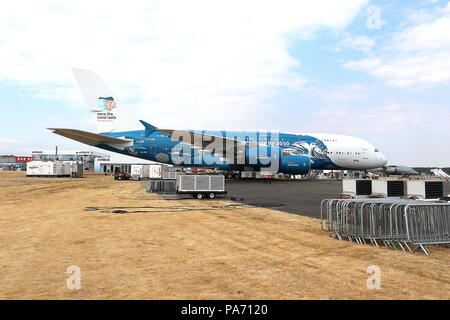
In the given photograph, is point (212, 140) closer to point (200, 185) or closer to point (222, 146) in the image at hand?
point (222, 146)

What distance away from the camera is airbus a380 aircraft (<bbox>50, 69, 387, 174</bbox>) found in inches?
1174

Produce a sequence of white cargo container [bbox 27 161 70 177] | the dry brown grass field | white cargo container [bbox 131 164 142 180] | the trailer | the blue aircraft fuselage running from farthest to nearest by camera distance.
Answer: white cargo container [bbox 27 161 70 177] < white cargo container [bbox 131 164 142 180] < the blue aircraft fuselage < the trailer < the dry brown grass field

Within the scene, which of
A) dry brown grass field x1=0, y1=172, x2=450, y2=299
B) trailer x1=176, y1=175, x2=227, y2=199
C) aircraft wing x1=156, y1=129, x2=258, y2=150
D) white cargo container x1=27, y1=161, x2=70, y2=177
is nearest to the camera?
dry brown grass field x1=0, y1=172, x2=450, y2=299

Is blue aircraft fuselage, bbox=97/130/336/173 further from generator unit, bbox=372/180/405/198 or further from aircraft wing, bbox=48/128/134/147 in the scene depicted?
generator unit, bbox=372/180/405/198

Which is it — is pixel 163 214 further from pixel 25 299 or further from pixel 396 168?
pixel 396 168

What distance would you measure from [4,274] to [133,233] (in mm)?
3398

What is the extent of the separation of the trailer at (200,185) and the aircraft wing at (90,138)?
15865mm

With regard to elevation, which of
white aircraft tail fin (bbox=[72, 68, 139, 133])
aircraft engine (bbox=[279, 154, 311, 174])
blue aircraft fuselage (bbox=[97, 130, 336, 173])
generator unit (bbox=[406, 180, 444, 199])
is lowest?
generator unit (bbox=[406, 180, 444, 199])

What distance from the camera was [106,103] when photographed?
1309 inches

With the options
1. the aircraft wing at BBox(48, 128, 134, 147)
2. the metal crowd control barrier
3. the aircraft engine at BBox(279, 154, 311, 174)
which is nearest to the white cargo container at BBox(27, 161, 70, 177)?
the aircraft wing at BBox(48, 128, 134, 147)

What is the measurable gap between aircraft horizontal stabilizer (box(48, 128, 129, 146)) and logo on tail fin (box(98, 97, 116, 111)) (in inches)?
183

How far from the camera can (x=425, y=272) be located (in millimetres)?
4984

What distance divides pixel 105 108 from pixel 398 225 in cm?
3349
